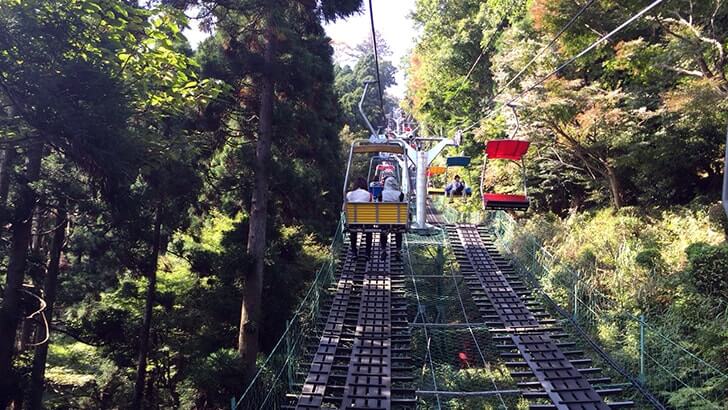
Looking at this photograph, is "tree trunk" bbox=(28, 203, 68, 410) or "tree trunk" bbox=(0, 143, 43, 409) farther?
"tree trunk" bbox=(28, 203, 68, 410)

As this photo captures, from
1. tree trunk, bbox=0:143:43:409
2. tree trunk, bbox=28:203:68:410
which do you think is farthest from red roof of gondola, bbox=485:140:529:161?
tree trunk, bbox=28:203:68:410

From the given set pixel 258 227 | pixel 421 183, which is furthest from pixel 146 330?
pixel 421 183

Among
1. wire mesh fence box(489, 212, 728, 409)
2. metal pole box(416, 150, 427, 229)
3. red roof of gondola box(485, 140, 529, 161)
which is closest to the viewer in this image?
wire mesh fence box(489, 212, 728, 409)

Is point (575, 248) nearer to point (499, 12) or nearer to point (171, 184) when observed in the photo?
point (171, 184)

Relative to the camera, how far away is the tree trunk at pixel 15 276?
646 centimetres

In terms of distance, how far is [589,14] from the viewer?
474 inches

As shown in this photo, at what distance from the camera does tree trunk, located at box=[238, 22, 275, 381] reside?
10.4 metres

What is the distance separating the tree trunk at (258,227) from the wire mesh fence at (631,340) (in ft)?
19.2

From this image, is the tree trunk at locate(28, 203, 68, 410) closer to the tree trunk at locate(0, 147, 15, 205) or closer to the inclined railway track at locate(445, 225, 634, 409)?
the tree trunk at locate(0, 147, 15, 205)

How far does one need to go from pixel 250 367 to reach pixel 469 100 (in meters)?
17.6

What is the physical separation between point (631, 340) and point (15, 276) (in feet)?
28.8

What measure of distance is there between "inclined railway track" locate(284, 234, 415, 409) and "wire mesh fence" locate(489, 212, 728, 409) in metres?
3.07

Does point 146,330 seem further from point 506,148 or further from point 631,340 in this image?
point 631,340

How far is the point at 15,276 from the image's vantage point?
6746mm
